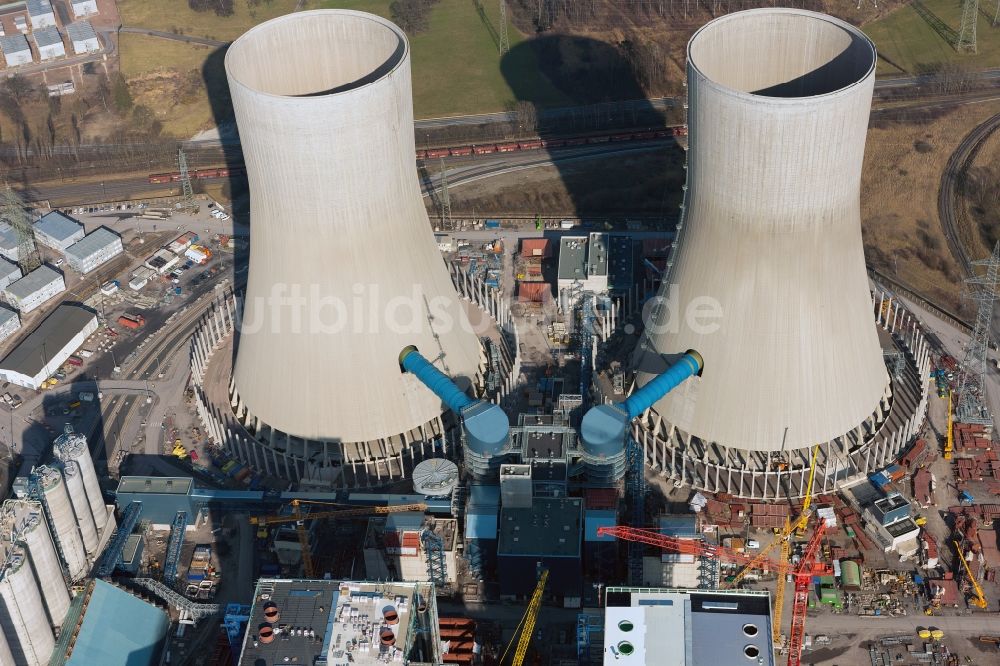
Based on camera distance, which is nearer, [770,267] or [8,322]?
[770,267]

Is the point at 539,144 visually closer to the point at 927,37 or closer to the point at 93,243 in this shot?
the point at 93,243

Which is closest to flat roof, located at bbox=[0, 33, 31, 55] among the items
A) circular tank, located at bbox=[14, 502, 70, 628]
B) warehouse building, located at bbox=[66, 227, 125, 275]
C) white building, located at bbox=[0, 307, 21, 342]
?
warehouse building, located at bbox=[66, 227, 125, 275]

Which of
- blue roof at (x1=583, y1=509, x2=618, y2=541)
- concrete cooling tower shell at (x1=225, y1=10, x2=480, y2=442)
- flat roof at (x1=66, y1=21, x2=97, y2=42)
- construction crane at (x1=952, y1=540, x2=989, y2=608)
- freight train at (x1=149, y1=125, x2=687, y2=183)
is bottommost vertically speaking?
construction crane at (x1=952, y1=540, x2=989, y2=608)

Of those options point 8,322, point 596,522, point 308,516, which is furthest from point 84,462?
point 596,522

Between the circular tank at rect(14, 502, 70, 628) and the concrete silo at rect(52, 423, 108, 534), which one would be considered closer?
the circular tank at rect(14, 502, 70, 628)

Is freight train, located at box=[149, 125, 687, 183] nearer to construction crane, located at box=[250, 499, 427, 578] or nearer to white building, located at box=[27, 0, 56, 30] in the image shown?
white building, located at box=[27, 0, 56, 30]

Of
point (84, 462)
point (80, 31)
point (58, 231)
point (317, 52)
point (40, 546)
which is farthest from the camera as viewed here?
point (80, 31)

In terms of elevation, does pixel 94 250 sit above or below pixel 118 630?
below

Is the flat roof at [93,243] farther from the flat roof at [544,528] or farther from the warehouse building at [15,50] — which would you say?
the flat roof at [544,528]
